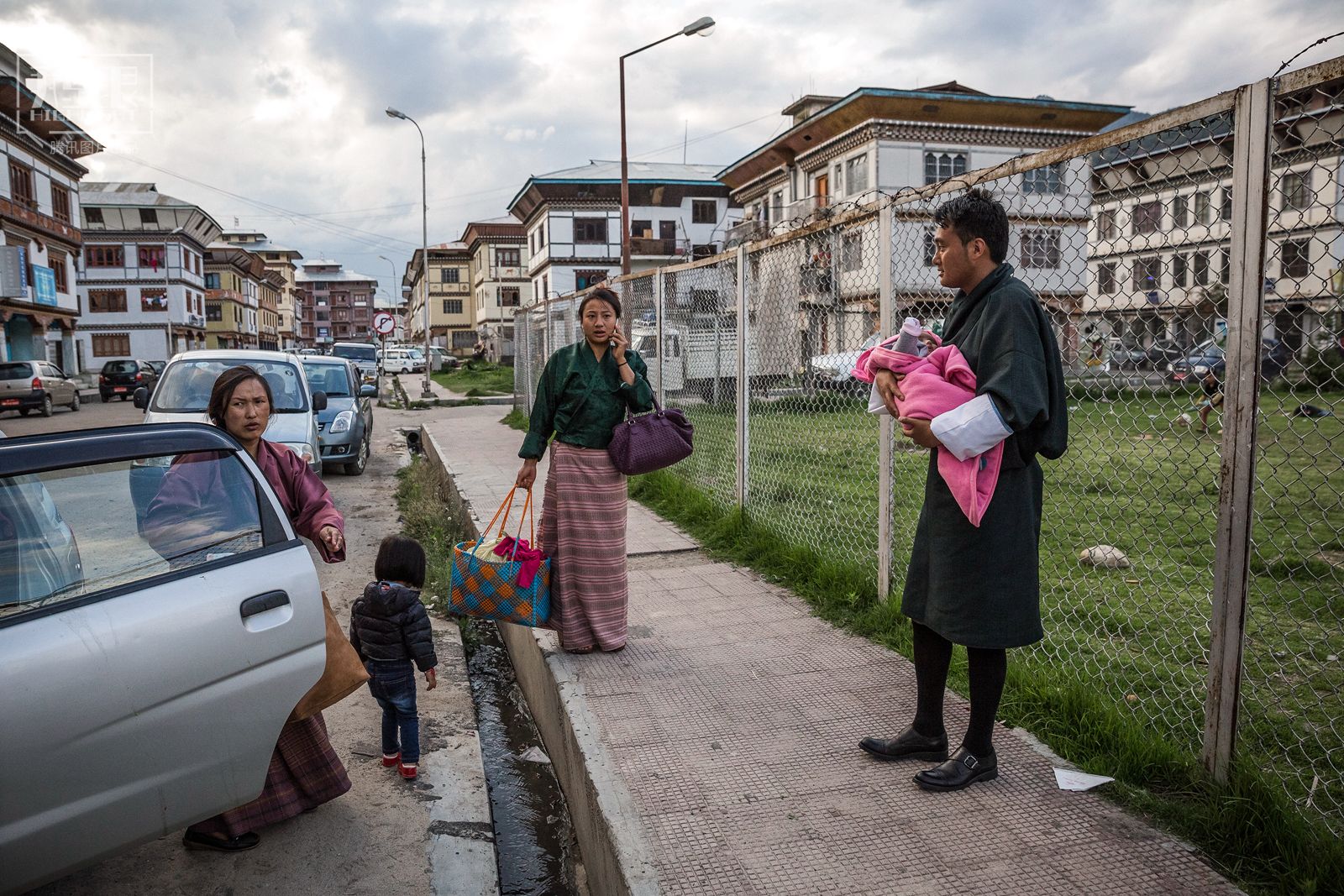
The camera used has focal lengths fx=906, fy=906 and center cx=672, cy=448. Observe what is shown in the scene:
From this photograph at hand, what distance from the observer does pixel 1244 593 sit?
106 inches

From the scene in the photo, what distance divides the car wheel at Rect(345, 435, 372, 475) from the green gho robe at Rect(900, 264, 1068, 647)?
10487 millimetres

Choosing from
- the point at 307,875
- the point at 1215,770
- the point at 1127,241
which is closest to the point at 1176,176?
the point at 1127,241

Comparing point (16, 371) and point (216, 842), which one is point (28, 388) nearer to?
point (16, 371)

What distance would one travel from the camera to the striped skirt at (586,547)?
167 inches

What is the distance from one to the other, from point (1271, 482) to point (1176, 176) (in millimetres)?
8051

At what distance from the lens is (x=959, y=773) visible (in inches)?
115

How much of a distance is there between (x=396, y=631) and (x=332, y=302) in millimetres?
150704

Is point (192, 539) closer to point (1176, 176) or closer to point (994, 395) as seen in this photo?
point (994, 395)

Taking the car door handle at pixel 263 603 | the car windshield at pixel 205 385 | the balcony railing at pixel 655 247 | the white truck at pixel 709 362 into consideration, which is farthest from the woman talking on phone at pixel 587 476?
the balcony railing at pixel 655 247

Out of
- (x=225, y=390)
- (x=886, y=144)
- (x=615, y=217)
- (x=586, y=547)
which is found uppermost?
(x=615, y=217)

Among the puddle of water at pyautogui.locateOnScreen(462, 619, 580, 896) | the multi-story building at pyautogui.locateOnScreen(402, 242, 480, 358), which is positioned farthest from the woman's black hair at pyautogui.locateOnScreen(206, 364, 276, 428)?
the multi-story building at pyautogui.locateOnScreen(402, 242, 480, 358)

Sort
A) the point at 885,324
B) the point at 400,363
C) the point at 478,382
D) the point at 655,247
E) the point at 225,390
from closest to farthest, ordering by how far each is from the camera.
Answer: the point at 225,390 → the point at 885,324 → the point at 478,382 → the point at 655,247 → the point at 400,363

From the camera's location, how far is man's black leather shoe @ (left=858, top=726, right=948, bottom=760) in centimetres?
313

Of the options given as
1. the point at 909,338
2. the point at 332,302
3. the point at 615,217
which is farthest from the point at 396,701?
the point at 332,302
